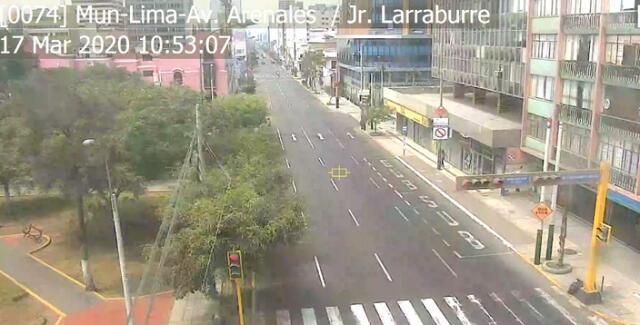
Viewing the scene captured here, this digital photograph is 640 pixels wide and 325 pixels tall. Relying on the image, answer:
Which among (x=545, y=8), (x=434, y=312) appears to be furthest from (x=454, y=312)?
(x=545, y=8)

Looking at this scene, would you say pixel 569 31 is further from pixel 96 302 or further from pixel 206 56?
pixel 206 56

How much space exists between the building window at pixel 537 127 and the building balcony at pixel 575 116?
1.77m

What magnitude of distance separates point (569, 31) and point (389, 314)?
15.1 metres

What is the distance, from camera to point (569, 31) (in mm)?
25281

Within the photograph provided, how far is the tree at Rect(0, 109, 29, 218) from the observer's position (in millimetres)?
20719

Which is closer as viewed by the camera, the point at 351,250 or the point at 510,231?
the point at 351,250

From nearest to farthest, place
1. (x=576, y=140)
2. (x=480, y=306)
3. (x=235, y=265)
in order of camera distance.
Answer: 1. (x=235, y=265)
2. (x=480, y=306)
3. (x=576, y=140)

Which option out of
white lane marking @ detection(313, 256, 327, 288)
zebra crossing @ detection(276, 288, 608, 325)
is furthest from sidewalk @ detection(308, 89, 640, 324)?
white lane marking @ detection(313, 256, 327, 288)

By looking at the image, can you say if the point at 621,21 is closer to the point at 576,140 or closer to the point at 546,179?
the point at 576,140

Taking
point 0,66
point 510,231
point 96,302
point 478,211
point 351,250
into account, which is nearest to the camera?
point 96,302

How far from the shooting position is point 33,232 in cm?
2536

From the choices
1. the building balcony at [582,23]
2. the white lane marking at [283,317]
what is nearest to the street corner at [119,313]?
the white lane marking at [283,317]

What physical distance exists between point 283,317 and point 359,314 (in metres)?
2.17

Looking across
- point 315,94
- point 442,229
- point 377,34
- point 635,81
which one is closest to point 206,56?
point 377,34
